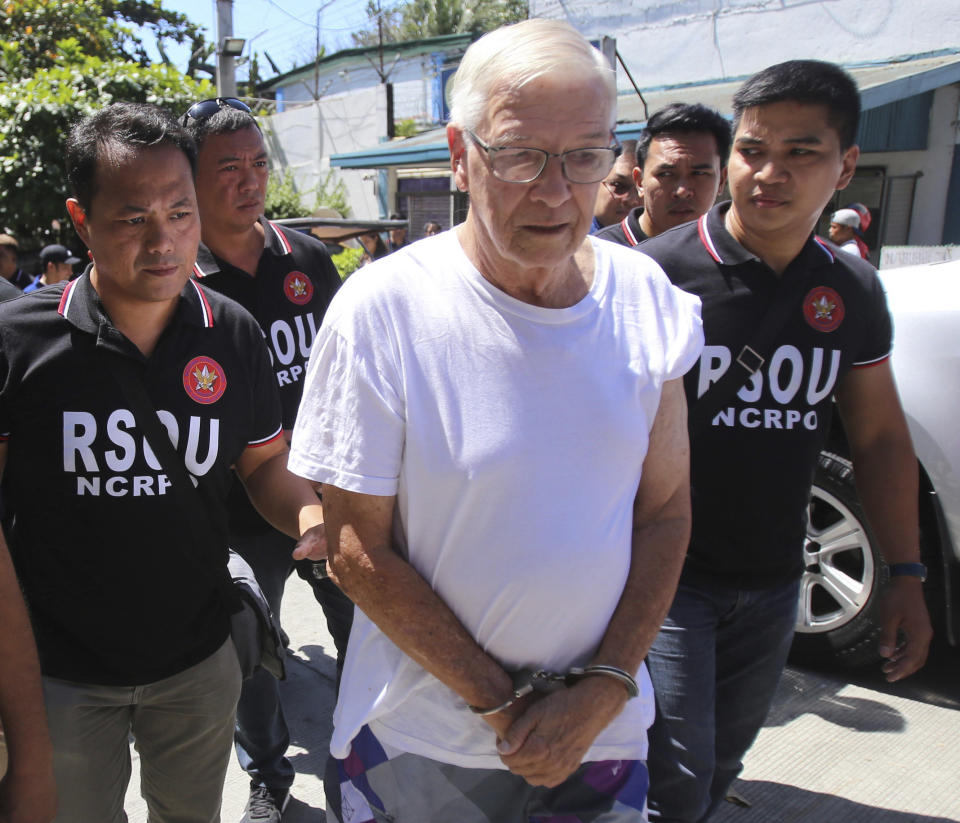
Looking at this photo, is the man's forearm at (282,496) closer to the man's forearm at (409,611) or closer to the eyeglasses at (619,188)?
the man's forearm at (409,611)

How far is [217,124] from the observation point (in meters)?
2.98

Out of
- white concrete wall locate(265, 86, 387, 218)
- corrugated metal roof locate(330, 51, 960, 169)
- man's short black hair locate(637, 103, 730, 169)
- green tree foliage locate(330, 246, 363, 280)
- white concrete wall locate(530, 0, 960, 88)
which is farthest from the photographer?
white concrete wall locate(265, 86, 387, 218)

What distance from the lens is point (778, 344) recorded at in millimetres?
2217

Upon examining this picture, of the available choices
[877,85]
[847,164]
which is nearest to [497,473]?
[847,164]

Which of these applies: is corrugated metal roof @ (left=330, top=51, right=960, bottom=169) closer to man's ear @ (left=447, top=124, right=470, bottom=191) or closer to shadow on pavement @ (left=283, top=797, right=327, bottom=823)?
shadow on pavement @ (left=283, top=797, right=327, bottom=823)

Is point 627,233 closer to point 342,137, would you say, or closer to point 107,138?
point 107,138

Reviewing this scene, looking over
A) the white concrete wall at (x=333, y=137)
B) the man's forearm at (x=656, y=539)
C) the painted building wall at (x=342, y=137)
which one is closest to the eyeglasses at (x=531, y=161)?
the man's forearm at (x=656, y=539)

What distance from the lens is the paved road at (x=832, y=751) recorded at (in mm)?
2894

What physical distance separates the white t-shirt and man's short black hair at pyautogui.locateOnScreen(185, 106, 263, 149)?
1735mm

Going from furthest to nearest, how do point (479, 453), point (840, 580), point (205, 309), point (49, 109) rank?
point (49, 109) < point (840, 580) < point (205, 309) < point (479, 453)

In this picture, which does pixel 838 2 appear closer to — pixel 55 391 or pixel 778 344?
pixel 778 344

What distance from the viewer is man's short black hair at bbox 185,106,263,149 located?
2980 millimetres

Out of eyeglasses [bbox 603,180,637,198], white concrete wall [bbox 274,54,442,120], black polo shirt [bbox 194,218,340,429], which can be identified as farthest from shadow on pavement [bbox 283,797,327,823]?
white concrete wall [bbox 274,54,442,120]

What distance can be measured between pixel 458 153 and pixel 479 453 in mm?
536
